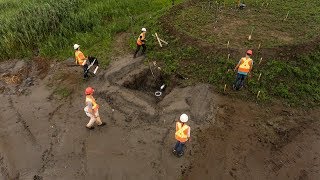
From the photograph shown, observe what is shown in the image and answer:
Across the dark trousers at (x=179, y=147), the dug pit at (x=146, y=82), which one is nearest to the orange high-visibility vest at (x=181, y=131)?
the dark trousers at (x=179, y=147)

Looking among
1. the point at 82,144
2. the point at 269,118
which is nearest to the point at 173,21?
the point at 269,118

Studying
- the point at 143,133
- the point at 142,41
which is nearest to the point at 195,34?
the point at 142,41

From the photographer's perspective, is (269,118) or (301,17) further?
(301,17)

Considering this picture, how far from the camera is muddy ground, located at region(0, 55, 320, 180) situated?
952 centimetres

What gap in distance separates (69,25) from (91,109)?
25.6 feet

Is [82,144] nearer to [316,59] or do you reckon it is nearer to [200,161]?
[200,161]

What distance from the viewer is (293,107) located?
11.6m

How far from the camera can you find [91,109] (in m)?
10.3

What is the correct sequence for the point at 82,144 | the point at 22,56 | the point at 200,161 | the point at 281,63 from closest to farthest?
the point at 200,161 → the point at 82,144 → the point at 281,63 → the point at 22,56

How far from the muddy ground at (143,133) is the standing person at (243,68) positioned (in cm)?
77

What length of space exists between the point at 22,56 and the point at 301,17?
13759mm

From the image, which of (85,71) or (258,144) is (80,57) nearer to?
(85,71)

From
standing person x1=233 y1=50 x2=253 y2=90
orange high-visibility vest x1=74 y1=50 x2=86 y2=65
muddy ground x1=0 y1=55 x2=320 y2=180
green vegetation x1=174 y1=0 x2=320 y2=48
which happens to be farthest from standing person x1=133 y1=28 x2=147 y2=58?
standing person x1=233 y1=50 x2=253 y2=90

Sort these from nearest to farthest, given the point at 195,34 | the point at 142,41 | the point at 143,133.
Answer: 1. the point at 143,133
2. the point at 142,41
3. the point at 195,34
